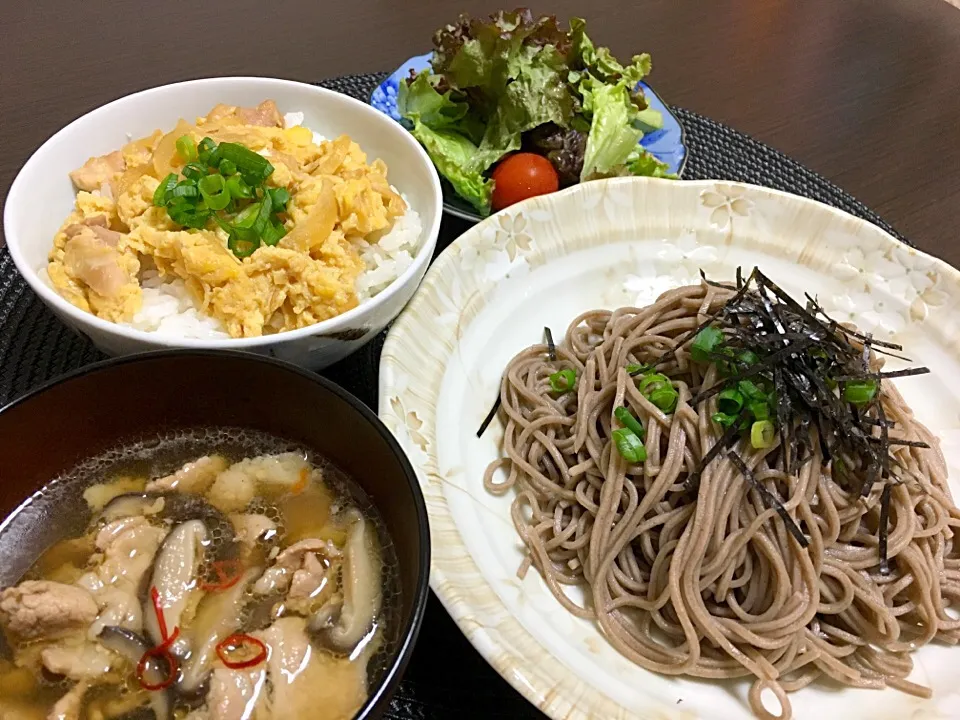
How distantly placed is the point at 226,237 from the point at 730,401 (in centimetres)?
136

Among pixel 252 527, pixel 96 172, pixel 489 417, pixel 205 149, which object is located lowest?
pixel 489 417

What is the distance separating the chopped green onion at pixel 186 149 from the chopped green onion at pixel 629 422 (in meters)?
1.34

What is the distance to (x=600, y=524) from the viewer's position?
178 centimetres

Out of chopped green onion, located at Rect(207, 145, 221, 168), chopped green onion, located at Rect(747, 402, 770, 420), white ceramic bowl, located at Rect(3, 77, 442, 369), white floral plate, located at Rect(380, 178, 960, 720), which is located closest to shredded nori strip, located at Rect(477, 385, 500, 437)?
white floral plate, located at Rect(380, 178, 960, 720)

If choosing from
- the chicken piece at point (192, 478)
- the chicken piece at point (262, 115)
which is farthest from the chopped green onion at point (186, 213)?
the chicken piece at point (192, 478)

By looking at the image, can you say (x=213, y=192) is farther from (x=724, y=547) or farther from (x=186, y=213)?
(x=724, y=547)

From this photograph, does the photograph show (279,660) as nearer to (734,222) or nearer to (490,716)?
(490,716)

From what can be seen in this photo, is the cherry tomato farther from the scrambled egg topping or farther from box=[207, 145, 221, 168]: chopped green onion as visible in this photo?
box=[207, 145, 221, 168]: chopped green onion

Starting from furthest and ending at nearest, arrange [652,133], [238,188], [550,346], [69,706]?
1. [652,133]
2. [550,346]
3. [238,188]
4. [69,706]

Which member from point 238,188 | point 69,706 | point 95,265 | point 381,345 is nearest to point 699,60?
point 381,345

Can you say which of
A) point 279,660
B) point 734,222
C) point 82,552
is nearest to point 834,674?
point 279,660

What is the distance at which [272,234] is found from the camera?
6.20ft

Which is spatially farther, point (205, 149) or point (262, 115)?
point (262, 115)

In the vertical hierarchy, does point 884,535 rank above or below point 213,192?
below
